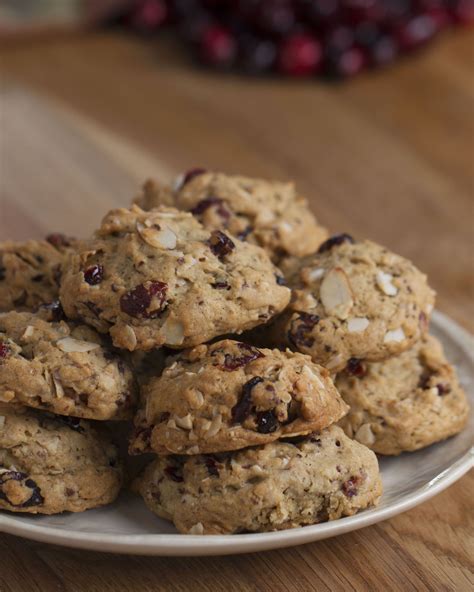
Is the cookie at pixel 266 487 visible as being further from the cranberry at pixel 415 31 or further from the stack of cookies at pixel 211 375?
the cranberry at pixel 415 31

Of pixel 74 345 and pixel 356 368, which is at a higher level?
pixel 356 368

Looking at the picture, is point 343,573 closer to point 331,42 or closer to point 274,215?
point 274,215

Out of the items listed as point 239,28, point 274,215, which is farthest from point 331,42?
point 274,215

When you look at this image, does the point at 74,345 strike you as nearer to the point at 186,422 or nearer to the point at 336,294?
the point at 186,422

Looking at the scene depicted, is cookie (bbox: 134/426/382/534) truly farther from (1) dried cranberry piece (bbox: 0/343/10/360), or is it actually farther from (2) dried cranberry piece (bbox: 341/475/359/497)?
(1) dried cranberry piece (bbox: 0/343/10/360)

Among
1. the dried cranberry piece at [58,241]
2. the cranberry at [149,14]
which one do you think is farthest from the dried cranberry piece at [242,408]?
the cranberry at [149,14]

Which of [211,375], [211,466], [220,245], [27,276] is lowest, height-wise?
[27,276]

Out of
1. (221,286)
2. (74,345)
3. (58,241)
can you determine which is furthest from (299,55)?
(74,345)
